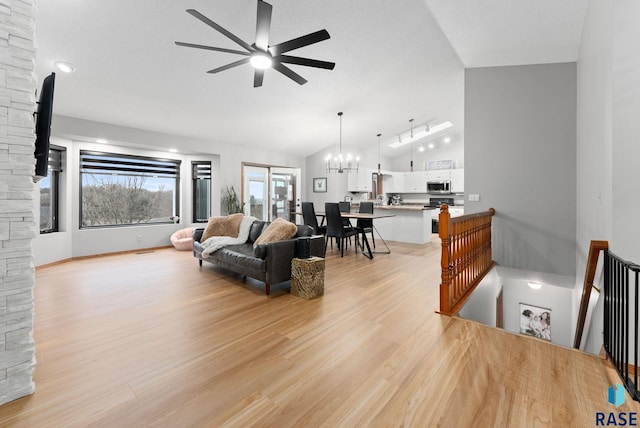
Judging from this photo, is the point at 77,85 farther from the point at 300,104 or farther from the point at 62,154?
the point at 300,104

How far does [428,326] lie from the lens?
2441mm

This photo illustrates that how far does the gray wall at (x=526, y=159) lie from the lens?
3.90m

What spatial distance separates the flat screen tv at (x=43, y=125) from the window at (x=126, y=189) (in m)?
4.49

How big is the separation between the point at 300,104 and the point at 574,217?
4647mm

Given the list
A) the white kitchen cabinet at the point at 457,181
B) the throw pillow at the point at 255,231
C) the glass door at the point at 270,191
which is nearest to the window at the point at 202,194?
the glass door at the point at 270,191

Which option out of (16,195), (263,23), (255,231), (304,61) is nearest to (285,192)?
(255,231)

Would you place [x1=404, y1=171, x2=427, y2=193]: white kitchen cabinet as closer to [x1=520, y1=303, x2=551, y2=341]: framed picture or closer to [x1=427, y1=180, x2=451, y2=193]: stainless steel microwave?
[x1=427, y1=180, x2=451, y2=193]: stainless steel microwave

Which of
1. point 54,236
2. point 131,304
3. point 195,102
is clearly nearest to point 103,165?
point 54,236

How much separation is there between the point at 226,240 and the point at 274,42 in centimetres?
275

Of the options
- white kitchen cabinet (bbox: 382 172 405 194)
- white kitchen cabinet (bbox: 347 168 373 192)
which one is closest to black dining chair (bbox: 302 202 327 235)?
white kitchen cabinet (bbox: 347 168 373 192)

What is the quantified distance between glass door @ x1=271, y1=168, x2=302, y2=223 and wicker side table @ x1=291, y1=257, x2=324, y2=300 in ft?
14.4

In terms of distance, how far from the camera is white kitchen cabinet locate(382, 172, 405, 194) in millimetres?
9773

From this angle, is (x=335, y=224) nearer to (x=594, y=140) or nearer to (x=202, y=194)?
(x=202, y=194)

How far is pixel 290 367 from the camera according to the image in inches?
72.7
